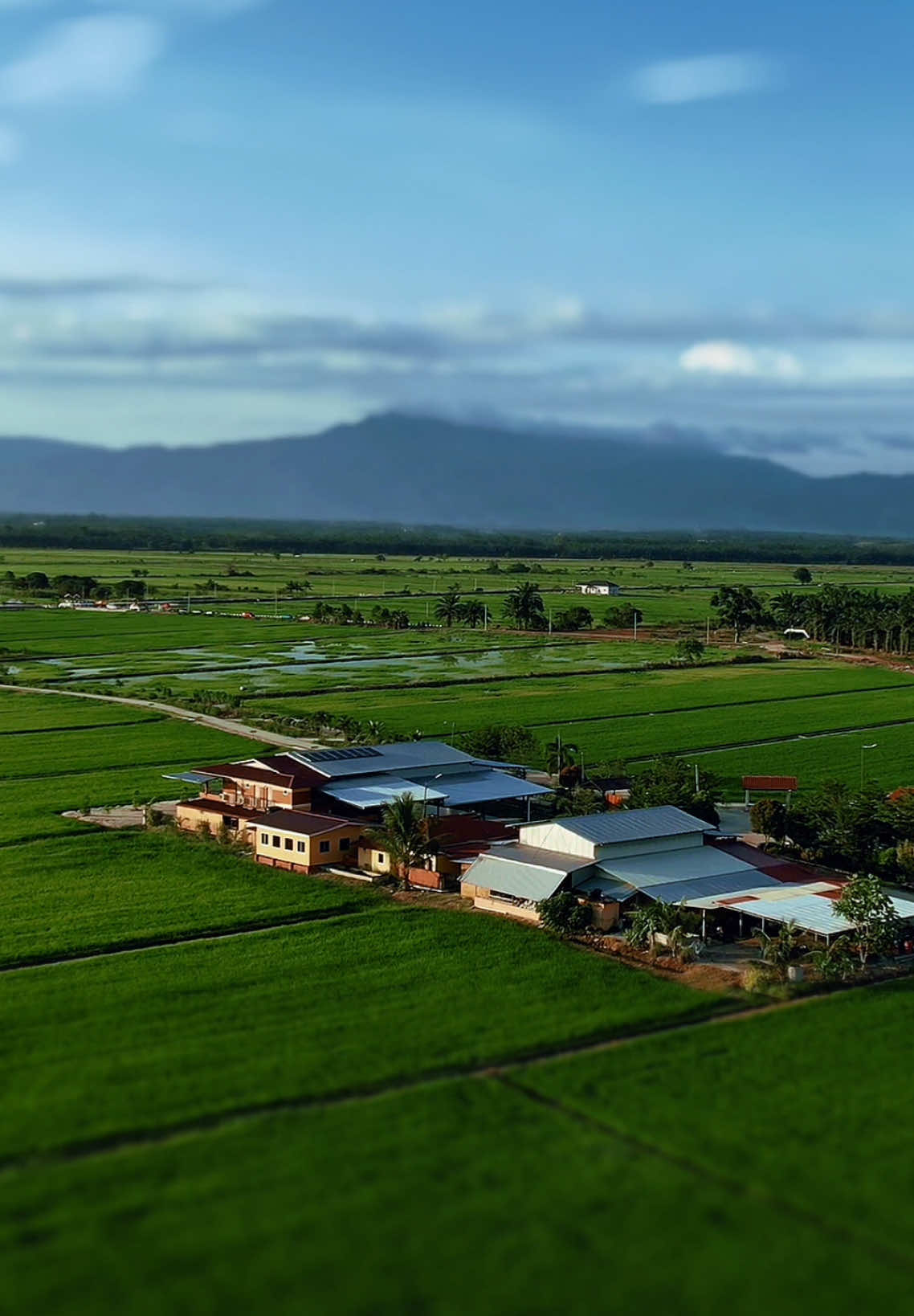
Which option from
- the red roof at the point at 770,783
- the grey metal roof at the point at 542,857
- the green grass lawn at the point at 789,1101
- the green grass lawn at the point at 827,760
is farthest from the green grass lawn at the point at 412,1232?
the green grass lawn at the point at 827,760

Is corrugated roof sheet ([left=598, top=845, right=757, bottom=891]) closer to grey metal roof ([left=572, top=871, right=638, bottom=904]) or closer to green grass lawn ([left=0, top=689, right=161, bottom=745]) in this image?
grey metal roof ([left=572, top=871, right=638, bottom=904])

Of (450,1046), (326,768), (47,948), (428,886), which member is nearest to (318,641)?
(326,768)

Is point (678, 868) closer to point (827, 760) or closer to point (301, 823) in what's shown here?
point (301, 823)

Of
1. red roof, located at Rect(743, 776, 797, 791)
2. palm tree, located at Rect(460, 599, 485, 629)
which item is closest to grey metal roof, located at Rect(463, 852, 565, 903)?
red roof, located at Rect(743, 776, 797, 791)

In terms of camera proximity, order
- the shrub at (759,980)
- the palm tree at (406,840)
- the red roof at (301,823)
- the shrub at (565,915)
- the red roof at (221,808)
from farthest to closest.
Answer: the red roof at (221,808) < the red roof at (301,823) < the palm tree at (406,840) < the shrub at (565,915) < the shrub at (759,980)

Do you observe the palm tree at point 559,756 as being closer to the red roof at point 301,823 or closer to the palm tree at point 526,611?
the red roof at point 301,823
